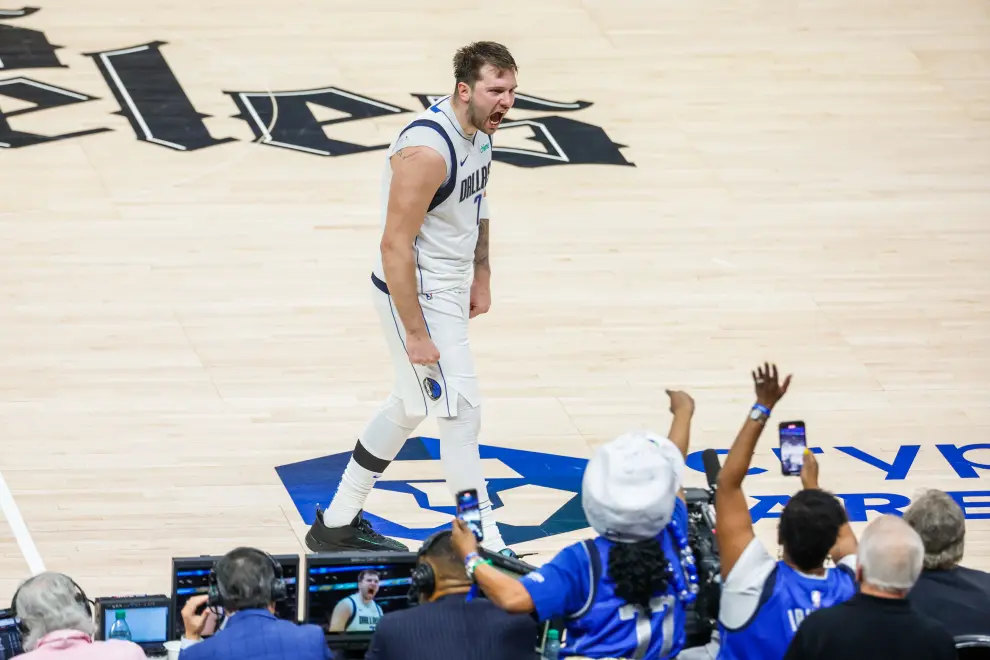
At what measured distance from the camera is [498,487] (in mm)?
7066

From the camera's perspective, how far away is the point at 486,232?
255 inches

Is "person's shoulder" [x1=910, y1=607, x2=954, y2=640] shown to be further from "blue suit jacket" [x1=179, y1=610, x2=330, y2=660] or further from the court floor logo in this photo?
the court floor logo

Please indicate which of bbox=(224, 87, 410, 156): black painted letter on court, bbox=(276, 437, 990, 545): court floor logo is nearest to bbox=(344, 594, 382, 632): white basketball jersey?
bbox=(276, 437, 990, 545): court floor logo

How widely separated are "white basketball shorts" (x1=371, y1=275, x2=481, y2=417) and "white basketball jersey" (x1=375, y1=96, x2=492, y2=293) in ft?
0.22

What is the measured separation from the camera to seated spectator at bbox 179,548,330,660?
4148 mm

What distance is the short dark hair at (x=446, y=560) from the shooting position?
13.9ft

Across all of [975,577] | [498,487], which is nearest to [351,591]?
[975,577]

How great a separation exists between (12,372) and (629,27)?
6.32 meters

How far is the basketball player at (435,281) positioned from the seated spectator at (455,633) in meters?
1.83

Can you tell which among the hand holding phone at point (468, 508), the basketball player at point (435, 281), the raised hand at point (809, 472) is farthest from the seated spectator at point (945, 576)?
the basketball player at point (435, 281)

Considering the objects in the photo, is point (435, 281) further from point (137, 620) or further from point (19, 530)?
point (19, 530)

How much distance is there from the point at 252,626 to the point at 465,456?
1.98 metres

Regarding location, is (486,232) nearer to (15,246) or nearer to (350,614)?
(350,614)

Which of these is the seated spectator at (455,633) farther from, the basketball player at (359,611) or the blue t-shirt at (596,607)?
the basketball player at (359,611)
